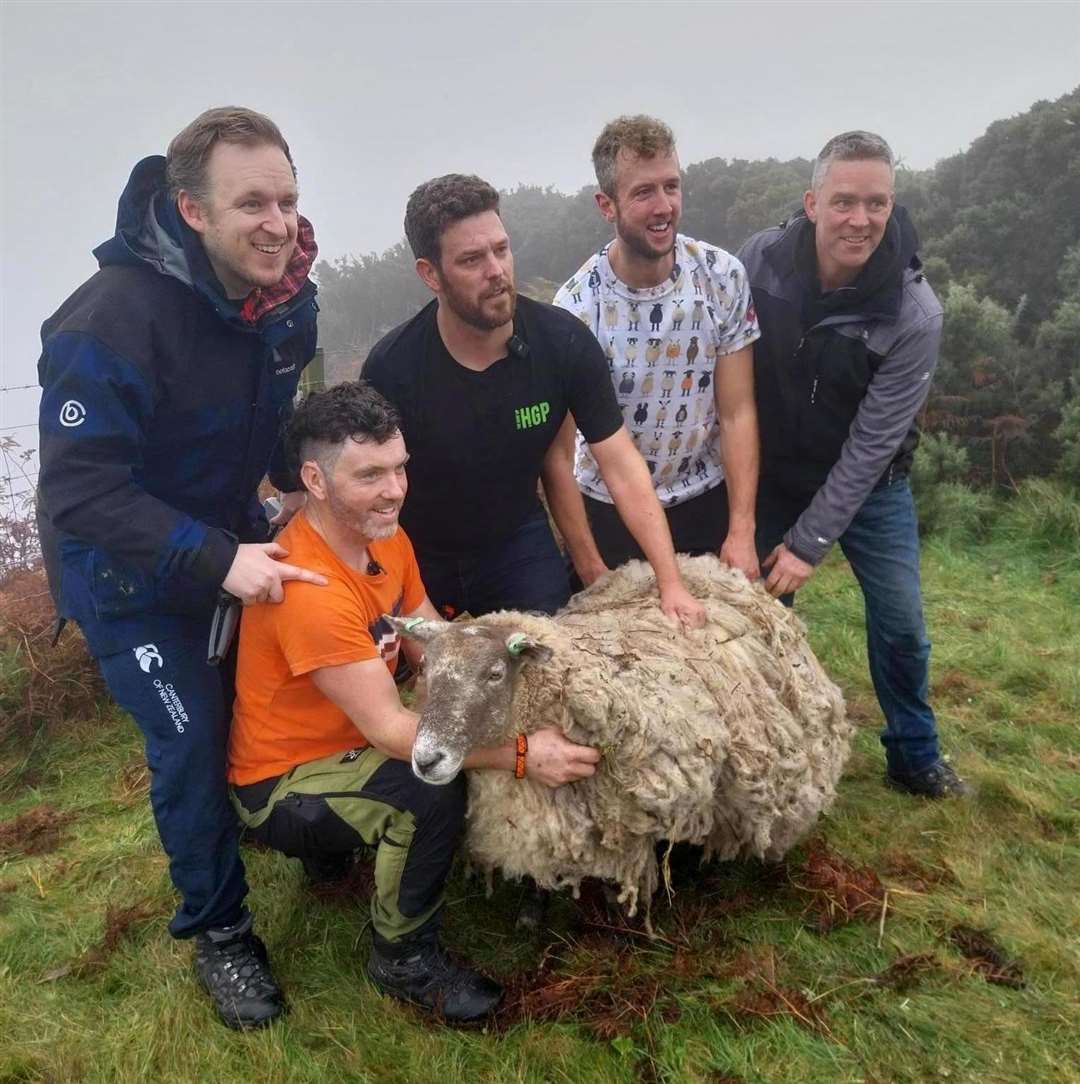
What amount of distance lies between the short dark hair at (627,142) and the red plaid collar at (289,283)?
4.11 ft

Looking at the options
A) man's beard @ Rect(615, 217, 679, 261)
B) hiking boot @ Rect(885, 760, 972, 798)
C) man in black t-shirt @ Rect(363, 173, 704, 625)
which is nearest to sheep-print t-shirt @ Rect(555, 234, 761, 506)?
man's beard @ Rect(615, 217, 679, 261)

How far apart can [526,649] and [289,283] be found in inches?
59.1

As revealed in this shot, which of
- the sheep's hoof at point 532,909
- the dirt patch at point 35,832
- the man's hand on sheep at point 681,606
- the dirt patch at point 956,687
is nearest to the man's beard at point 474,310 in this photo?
the man's hand on sheep at point 681,606

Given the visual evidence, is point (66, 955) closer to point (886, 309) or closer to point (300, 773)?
point (300, 773)

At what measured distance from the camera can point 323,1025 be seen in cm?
284

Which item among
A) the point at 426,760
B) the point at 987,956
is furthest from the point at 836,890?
the point at 426,760

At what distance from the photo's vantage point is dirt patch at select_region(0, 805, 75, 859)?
4.17 metres

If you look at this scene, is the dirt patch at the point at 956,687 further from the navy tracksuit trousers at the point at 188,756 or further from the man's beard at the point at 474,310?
the navy tracksuit trousers at the point at 188,756

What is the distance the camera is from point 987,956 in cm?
293

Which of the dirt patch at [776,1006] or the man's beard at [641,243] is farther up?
the man's beard at [641,243]

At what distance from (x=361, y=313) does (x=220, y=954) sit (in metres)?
14.3

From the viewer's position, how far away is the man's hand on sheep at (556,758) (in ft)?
9.13

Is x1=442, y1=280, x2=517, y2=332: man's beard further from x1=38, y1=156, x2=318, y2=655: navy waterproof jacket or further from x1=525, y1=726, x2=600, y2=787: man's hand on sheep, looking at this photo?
x1=525, y1=726, x2=600, y2=787: man's hand on sheep

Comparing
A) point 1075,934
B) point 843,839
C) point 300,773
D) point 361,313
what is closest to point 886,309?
point 843,839
